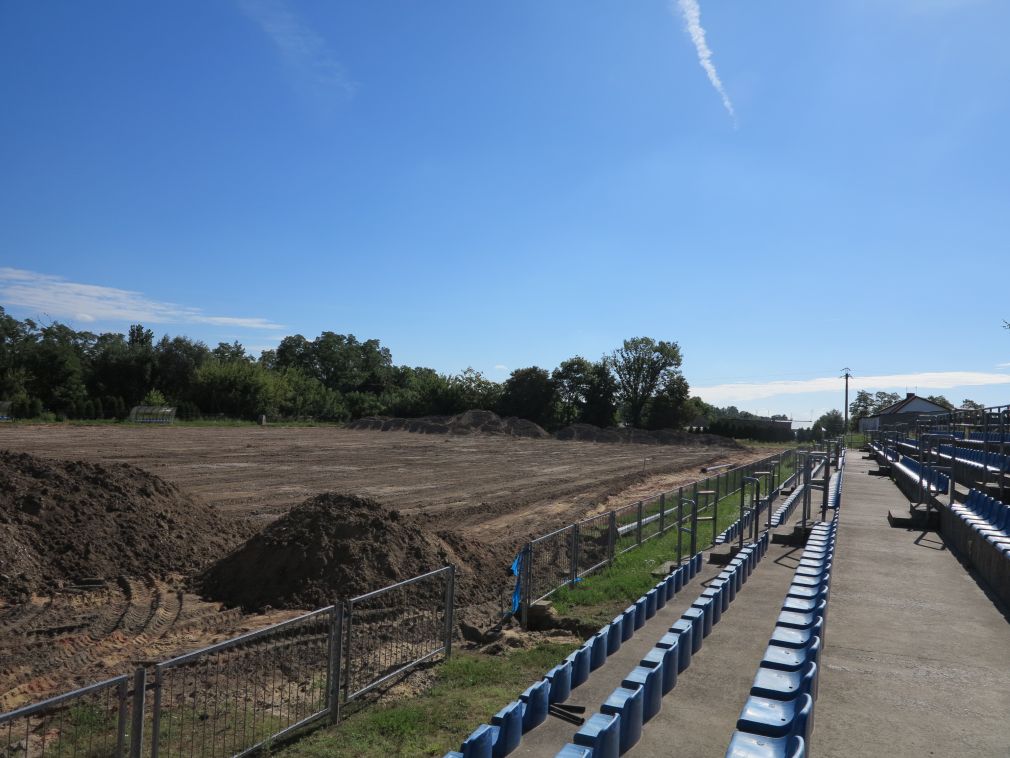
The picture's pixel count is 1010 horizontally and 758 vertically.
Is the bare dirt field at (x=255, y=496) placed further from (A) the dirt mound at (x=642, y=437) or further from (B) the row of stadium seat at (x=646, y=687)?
(A) the dirt mound at (x=642, y=437)

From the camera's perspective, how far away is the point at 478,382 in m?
95.3

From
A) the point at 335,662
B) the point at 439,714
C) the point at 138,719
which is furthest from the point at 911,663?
the point at 138,719

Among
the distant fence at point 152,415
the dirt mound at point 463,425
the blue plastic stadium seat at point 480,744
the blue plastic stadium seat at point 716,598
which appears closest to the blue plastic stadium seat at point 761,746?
the blue plastic stadium seat at point 480,744

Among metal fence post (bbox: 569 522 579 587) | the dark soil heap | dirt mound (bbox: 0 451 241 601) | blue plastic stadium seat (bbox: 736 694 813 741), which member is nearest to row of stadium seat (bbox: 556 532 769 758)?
blue plastic stadium seat (bbox: 736 694 813 741)

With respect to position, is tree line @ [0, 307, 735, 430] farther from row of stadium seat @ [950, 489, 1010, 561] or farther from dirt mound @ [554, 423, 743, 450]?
row of stadium seat @ [950, 489, 1010, 561]

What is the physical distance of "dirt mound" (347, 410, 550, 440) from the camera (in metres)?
73.1

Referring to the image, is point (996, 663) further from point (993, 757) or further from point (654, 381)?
point (654, 381)

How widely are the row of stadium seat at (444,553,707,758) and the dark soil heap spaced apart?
383 centimetres

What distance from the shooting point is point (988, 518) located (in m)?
12.0

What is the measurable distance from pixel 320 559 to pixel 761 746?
8.17 metres

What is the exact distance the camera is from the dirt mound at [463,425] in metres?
73.1

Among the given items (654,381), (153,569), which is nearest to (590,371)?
(654,381)

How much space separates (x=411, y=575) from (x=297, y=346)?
13027cm

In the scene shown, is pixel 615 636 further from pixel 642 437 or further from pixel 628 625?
pixel 642 437
